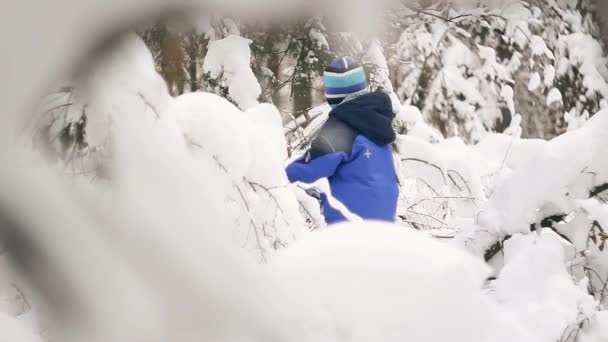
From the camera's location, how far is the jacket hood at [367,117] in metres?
2.80

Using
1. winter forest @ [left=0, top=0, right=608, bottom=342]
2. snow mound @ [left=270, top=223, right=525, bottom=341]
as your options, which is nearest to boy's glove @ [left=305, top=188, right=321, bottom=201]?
winter forest @ [left=0, top=0, right=608, bottom=342]

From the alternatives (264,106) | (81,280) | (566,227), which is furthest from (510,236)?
(81,280)

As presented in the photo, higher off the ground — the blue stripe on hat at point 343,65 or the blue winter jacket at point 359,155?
the blue stripe on hat at point 343,65

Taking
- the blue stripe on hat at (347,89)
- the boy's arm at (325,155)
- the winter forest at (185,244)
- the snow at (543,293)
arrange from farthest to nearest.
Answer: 1. the blue stripe on hat at (347,89)
2. the boy's arm at (325,155)
3. the snow at (543,293)
4. the winter forest at (185,244)

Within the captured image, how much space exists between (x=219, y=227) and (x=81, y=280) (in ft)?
0.46

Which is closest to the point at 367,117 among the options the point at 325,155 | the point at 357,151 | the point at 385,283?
the point at 357,151

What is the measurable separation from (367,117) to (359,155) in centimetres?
17

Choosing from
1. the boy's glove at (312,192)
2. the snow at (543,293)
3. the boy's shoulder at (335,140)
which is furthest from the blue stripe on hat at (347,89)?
the snow at (543,293)

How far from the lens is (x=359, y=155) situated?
279cm

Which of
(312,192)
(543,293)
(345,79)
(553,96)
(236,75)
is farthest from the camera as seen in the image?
(553,96)

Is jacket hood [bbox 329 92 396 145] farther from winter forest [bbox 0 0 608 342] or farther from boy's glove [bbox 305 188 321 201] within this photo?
winter forest [bbox 0 0 608 342]

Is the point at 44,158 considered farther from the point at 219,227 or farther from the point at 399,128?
the point at 399,128

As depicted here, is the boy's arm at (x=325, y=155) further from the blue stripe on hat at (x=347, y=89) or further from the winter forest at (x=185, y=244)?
the winter forest at (x=185, y=244)

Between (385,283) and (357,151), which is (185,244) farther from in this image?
(357,151)
